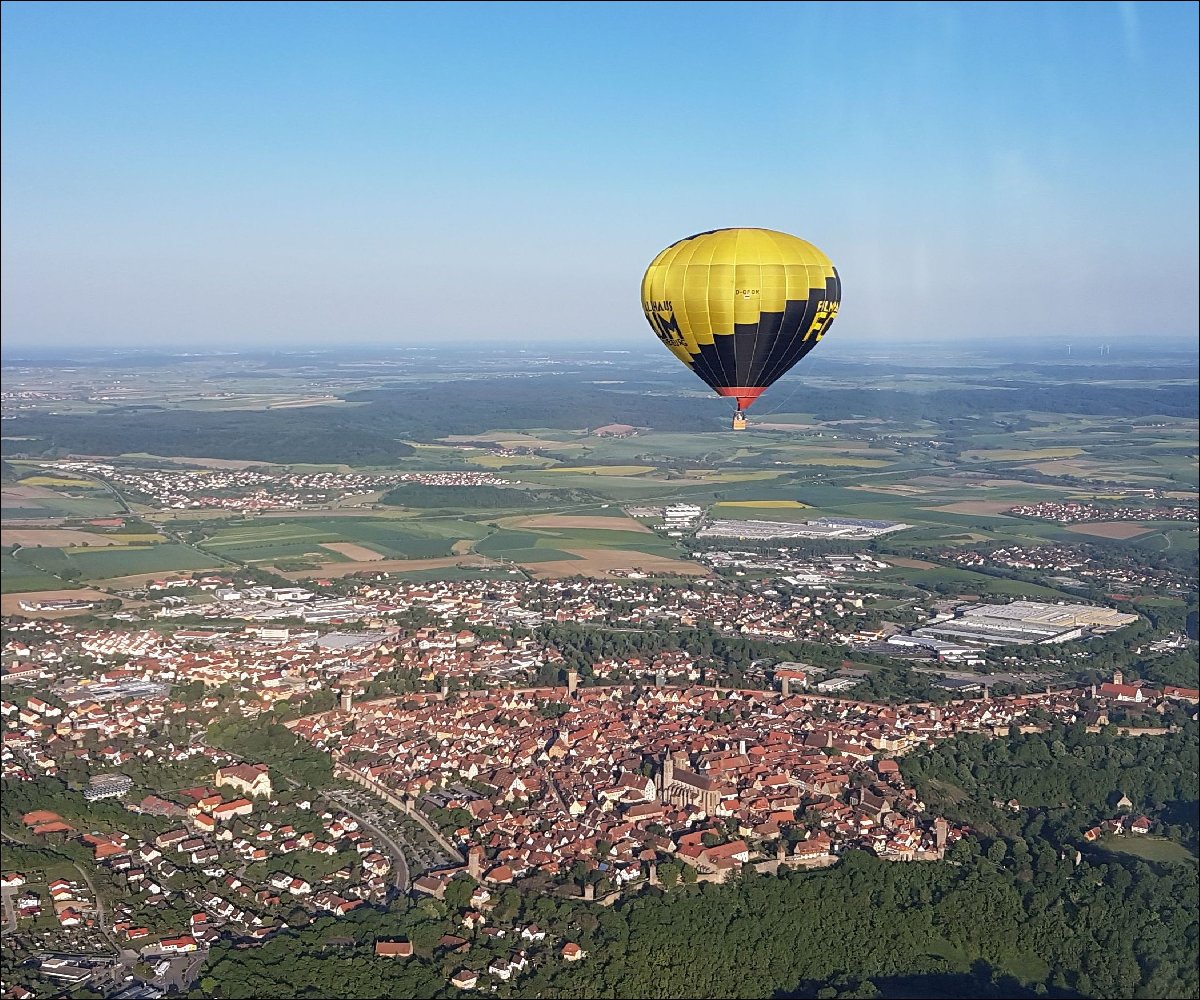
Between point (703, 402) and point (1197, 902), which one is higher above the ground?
point (703, 402)

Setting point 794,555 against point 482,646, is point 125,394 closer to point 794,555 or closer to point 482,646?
point 794,555

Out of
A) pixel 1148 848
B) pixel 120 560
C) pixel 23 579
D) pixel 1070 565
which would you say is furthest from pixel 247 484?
pixel 1148 848

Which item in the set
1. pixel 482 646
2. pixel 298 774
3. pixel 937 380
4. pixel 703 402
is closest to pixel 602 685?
pixel 482 646

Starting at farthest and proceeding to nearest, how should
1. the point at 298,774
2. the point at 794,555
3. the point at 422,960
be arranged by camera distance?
1. the point at 794,555
2. the point at 298,774
3. the point at 422,960

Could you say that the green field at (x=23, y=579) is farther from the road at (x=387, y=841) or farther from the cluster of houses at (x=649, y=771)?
the road at (x=387, y=841)

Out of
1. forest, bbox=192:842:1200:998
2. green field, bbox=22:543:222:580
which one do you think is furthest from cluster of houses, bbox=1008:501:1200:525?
forest, bbox=192:842:1200:998

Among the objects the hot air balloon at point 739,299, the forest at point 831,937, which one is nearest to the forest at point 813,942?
the forest at point 831,937

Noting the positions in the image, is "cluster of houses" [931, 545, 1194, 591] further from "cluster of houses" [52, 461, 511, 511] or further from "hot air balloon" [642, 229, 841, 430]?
"hot air balloon" [642, 229, 841, 430]

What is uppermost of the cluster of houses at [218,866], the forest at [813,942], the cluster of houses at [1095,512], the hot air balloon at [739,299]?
the hot air balloon at [739,299]
